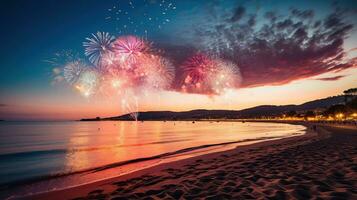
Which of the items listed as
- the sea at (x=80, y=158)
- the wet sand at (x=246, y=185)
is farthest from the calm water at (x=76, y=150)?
the wet sand at (x=246, y=185)

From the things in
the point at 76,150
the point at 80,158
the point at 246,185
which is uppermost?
the point at 246,185

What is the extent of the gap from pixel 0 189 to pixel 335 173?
14.5 m

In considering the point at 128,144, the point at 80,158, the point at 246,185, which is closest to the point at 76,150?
the point at 80,158


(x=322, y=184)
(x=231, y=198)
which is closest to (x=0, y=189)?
(x=231, y=198)

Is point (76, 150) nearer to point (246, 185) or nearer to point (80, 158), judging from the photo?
point (80, 158)

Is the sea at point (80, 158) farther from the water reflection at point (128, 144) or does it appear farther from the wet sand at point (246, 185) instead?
the wet sand at point (246, 185)

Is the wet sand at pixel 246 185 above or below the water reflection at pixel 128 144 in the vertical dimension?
above

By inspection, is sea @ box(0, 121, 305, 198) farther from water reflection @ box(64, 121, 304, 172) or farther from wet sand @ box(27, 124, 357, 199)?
wet sand @ box(27, 124, 357, 199)

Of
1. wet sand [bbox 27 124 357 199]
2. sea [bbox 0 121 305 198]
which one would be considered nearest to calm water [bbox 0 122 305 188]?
sea [bbox 0 121 305 198]

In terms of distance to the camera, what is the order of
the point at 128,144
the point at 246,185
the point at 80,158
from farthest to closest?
the point at 128,144
the point at 80,158
the point at 246,185

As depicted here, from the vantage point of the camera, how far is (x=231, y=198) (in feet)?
24.5

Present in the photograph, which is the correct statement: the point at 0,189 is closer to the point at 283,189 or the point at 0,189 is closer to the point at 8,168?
the point at 8,168

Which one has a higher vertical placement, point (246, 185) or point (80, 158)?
point (246, 185)

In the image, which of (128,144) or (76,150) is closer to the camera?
(76,150)
